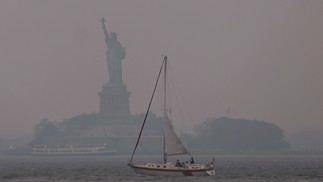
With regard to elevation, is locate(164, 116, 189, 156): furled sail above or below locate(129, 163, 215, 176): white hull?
above

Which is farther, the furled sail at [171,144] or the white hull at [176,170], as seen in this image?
the furled sail at [171,144]

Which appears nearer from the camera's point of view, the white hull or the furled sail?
the white hull

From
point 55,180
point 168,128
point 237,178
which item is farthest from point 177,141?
point 55,180

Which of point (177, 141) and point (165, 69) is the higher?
point (165, 69)

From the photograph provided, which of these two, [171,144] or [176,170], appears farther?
[171,144]

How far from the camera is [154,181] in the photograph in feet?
317

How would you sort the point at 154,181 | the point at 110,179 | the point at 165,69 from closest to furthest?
the point at 154,181
the point at 110,179
the point at 165,69

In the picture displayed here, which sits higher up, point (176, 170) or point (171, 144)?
point (171, 144)

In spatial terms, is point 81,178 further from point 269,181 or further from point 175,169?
point 269,181

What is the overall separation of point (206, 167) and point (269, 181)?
9652mm

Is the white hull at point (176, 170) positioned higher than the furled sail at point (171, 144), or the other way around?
the furled sail at point (171, 144)

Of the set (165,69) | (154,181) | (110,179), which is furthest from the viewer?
(165,69)

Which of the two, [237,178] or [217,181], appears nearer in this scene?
[217,181]

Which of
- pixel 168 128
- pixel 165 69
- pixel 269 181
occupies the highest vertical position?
pixel 165 69
